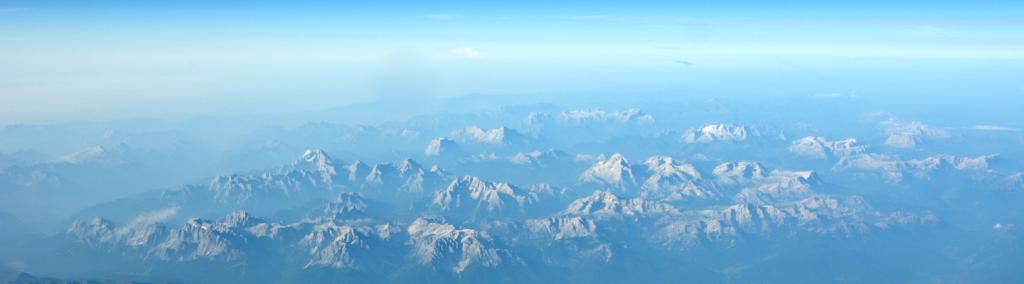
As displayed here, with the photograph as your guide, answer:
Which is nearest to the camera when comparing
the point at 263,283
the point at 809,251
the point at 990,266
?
the point at 263,283

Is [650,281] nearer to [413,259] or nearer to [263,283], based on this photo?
[413,259]

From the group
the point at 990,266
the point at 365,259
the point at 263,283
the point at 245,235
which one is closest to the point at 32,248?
the point at 245,235

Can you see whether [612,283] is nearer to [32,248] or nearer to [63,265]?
[63,265]

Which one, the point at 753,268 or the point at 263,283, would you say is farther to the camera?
the point at 753,268

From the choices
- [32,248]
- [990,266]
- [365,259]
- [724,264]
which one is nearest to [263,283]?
[365,259]

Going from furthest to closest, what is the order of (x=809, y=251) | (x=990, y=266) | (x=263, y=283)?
1. (x=809, y=251)
2. (x=990, y=266)
3. (x=263, y=283)

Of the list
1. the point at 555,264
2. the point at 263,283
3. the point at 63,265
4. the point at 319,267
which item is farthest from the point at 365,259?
the point at 63,265

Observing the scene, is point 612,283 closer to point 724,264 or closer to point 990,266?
point 724,264
